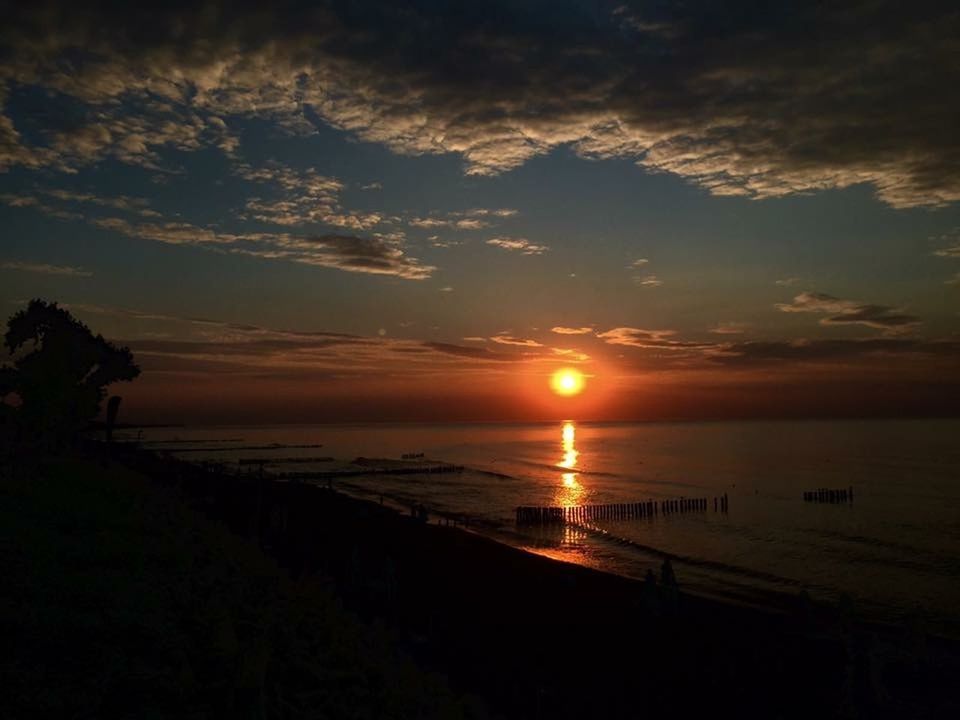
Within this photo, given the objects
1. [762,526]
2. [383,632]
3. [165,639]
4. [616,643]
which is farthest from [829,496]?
[165,639]

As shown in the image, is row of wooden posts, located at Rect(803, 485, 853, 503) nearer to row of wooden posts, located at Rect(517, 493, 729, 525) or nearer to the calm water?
the calm water

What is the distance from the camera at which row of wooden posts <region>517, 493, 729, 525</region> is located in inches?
2239

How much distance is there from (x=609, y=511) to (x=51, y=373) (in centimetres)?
4729

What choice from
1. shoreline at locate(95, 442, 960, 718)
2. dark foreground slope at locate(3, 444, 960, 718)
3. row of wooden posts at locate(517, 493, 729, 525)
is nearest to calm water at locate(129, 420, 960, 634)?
row of wooden posts at locate(517, 493, 729, 525)

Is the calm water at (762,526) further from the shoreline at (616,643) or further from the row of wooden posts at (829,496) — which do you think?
the shoreline at (616,643)

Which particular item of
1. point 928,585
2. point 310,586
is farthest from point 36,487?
point 928,585

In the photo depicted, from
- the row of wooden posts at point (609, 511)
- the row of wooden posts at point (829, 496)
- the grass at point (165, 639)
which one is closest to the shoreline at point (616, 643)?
the grass at point (165, 639)

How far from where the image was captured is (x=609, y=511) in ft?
205

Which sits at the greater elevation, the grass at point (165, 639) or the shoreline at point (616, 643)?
the grass at point (165, 639)

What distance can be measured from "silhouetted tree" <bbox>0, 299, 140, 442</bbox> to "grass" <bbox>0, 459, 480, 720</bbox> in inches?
796

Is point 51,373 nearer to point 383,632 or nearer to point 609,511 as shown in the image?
point 383,632

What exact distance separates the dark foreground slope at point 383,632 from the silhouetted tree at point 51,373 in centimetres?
792

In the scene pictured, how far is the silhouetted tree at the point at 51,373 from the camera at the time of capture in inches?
1196

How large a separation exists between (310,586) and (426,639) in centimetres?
762
